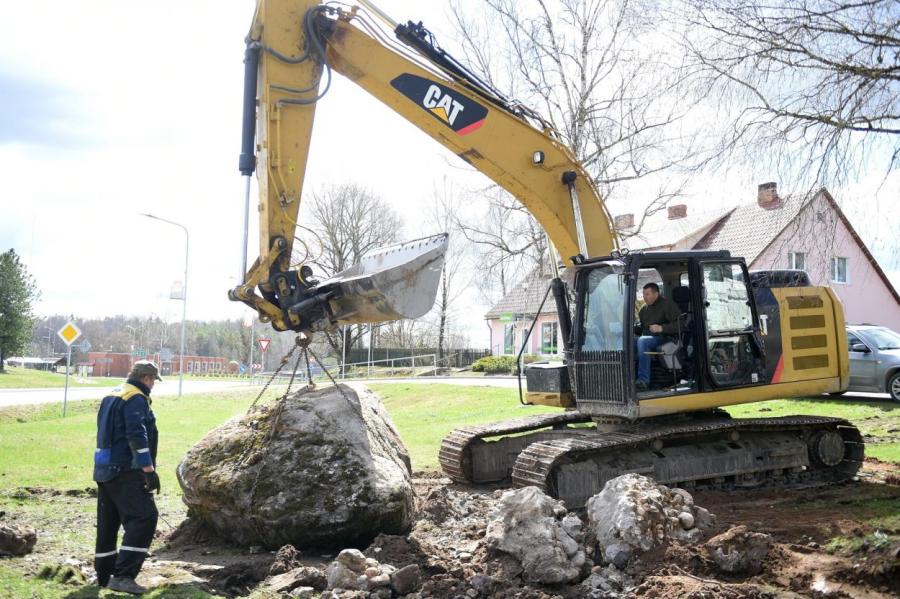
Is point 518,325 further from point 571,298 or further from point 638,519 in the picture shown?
point 638,519

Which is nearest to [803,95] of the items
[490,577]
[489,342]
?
[490,577]

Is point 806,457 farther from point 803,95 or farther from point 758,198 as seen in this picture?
point 803,95

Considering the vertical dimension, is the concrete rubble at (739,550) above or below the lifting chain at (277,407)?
below

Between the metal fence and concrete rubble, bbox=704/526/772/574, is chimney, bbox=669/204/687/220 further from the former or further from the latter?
concrete rubble, bbox=704/526/772/574

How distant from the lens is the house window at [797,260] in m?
7.87

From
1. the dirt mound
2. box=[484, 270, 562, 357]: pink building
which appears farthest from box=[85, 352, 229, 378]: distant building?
the dirt mound

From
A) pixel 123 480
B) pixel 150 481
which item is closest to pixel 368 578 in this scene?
pixel 150 481

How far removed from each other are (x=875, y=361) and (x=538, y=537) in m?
11.7

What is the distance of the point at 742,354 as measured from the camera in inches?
328

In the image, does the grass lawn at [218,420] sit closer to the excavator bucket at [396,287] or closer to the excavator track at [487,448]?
the excavator track at [487,448]

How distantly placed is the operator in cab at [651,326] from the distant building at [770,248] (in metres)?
1.27

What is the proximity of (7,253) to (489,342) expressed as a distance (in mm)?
27427

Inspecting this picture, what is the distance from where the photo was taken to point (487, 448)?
9.39 m

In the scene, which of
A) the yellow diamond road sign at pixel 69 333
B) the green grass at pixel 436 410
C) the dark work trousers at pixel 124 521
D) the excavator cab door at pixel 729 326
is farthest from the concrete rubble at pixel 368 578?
the yellow diamond road sign at pixel 69 333
